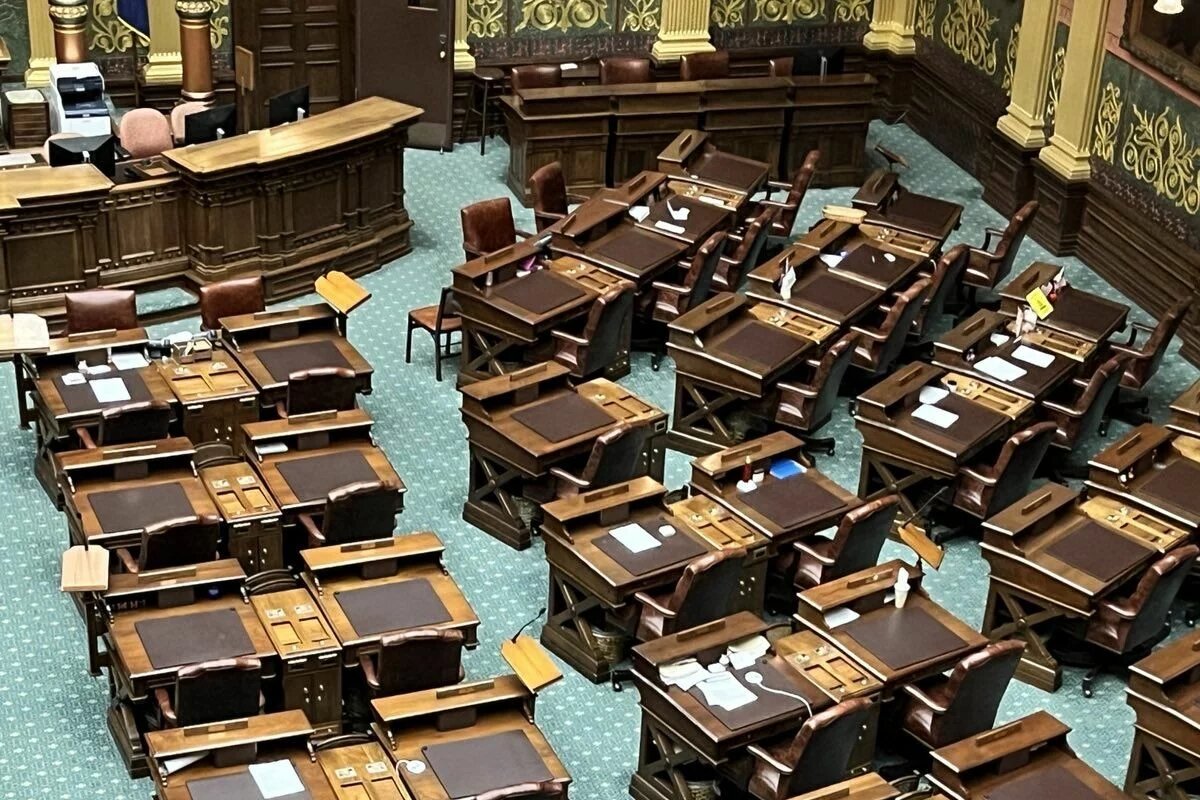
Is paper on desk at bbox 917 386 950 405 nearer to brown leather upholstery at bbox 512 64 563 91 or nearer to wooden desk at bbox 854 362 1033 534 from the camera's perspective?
wooden desk at bbox 854 362 1033 534

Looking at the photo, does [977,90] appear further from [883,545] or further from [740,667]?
[740,667]

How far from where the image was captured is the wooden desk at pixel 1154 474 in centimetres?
1014

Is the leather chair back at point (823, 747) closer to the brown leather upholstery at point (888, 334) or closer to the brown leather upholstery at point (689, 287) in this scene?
the brown leather upholstery at point (888, 334)

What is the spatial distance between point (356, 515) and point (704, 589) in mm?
1818

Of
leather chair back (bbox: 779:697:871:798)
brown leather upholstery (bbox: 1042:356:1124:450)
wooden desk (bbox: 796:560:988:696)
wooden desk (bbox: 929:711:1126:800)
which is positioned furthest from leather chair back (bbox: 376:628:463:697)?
brown leather upholstery (bbox: 1042:356:1124:450)

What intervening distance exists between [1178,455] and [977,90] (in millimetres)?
6008

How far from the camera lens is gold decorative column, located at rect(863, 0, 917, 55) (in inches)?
666

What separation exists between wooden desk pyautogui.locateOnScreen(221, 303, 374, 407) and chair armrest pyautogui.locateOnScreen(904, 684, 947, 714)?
377 cm

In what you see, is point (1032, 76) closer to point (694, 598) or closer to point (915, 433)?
point (915, 433)

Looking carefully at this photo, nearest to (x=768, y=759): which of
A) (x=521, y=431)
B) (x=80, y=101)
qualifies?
(x=521, y=431)

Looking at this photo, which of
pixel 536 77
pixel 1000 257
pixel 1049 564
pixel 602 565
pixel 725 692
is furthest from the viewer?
pixel 536 77

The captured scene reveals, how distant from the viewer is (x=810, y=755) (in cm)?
819

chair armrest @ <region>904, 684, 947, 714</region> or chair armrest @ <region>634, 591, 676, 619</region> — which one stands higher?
chair armrest @ <region>634, 591, 676, 619</region>

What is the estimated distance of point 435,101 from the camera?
1542 centimetres
